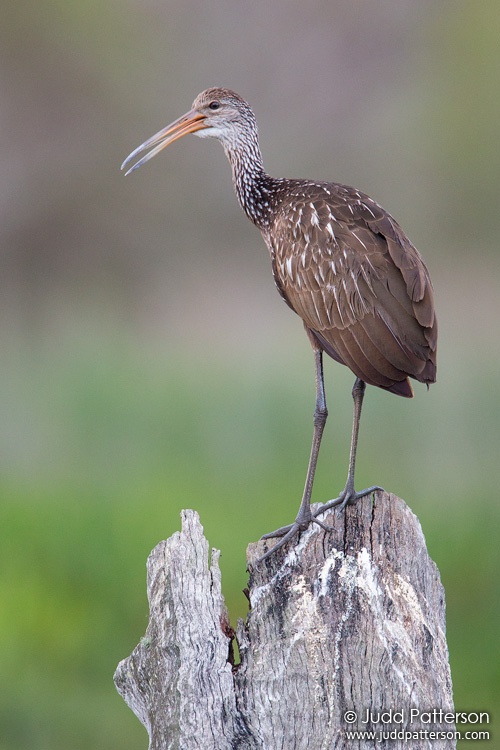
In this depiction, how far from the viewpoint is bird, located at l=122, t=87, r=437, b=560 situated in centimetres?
384

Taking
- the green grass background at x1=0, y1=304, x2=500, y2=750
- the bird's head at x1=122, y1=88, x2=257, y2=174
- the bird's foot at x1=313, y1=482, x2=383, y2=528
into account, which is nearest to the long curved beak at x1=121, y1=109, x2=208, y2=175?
the bird's head at x1=122, y1=88, x2=257, y2=174

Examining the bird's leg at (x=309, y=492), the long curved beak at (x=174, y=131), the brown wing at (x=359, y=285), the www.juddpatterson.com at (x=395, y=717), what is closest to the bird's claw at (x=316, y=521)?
the bird's leg at (x=309, y=492)

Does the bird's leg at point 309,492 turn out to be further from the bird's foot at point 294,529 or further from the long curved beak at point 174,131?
the long curved beak at point 174,131

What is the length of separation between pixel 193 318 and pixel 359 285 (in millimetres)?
Answer: 7694

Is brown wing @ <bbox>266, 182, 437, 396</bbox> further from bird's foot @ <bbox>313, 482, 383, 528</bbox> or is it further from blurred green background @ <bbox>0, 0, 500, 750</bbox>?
blurred green background @ <bbox>0, 0, 500, 750</bbox>

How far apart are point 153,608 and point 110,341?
7503 millimetres

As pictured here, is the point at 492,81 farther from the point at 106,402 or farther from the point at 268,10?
the point at 106,402

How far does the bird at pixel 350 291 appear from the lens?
384 cm

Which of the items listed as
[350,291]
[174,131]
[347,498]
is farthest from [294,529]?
[174,131]

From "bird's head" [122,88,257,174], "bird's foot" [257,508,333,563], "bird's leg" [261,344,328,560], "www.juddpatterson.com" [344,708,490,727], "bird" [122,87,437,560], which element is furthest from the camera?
"bird's head" [122,88,257,174]

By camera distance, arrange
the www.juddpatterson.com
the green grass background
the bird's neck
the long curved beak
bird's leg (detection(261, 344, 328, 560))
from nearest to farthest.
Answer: the www.juddpatterson.com → bird's leg (detection(261, 344, 328, 560)) → the bird's neck → the long curved beak → the green grass background

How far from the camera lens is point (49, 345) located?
11.2 metres

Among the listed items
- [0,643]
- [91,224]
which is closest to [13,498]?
[0,643]

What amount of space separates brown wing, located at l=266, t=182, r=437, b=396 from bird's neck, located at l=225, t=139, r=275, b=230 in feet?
1.08
